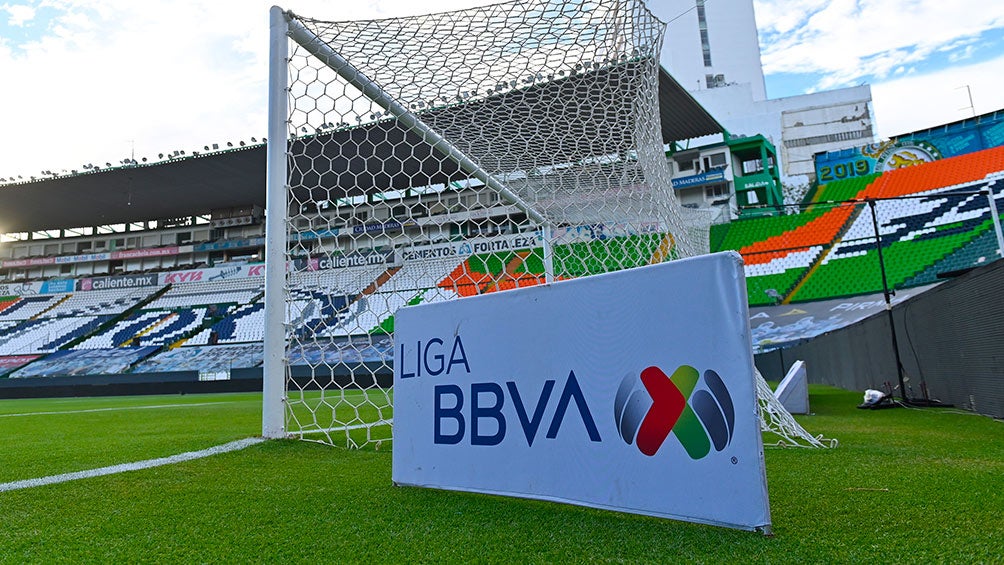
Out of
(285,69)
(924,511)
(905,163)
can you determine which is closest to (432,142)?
(285,69)

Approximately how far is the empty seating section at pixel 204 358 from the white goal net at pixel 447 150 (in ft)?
50.0

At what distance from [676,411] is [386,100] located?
10.2ft

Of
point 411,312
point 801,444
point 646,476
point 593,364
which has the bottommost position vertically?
point 801,444

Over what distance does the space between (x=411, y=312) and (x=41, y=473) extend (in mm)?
1963

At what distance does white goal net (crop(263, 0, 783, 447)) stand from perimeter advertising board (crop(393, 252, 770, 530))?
156 cm

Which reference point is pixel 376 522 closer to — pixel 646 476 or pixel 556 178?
pixel 646 476

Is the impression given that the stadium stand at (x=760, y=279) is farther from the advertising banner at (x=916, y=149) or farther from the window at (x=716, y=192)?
the window at (x=716, y=192)

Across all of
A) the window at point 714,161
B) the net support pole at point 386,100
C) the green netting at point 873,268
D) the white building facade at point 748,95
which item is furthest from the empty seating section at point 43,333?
the white building facade at point 748,95

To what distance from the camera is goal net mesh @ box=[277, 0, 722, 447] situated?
3.84 meters

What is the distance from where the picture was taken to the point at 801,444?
9.77 feet

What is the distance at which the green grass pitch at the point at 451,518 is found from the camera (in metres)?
1.36

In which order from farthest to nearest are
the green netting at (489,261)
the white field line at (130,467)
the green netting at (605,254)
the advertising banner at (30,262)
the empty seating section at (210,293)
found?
the advertising banner at (30,262) < the empty seating section at (210,293) < the green netting at (489,261) < the green netting at (605,254) < the white field line at (130,467)

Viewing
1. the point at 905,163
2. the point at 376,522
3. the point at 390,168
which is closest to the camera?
the point at 376,522

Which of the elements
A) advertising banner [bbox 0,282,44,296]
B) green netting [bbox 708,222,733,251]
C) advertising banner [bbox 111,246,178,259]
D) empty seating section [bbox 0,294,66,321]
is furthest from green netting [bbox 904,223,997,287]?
advertising banner [bbox 0,282,44,296]
